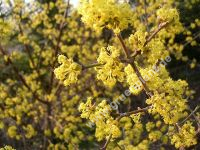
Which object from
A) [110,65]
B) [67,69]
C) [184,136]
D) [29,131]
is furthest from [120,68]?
[29,131]

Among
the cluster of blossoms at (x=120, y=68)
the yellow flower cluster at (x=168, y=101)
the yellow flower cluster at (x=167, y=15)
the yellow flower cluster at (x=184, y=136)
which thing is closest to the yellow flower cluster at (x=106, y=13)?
the cluster of blossoms at (x=120, y=68)

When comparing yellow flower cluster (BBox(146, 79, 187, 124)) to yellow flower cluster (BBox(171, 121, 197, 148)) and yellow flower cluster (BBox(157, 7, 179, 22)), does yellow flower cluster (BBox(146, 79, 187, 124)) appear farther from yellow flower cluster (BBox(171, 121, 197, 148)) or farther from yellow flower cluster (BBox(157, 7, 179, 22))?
yellow flower cluster (BBox(157, 7, 179, 22))

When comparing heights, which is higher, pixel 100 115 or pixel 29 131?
pixel 29 131

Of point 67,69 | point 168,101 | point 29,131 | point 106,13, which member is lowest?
point 168,101

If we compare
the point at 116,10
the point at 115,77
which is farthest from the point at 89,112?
the point at 116,10

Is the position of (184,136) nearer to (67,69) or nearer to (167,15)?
(167,15)

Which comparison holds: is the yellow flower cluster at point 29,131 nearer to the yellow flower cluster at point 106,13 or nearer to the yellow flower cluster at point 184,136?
the yellow flower cluster at point 184,136
